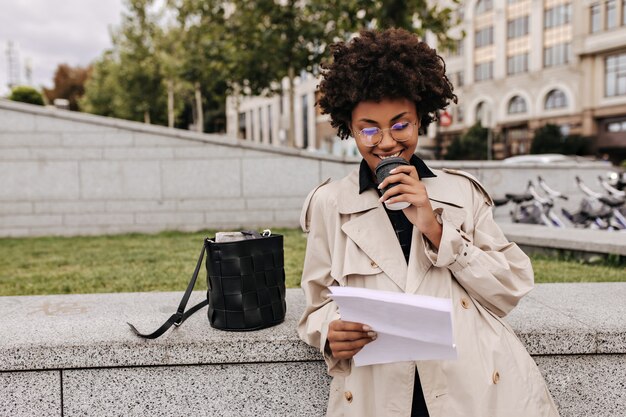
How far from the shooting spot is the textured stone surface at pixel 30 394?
7.73 feet

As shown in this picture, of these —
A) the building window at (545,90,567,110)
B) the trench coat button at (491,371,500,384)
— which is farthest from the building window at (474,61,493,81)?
the trench coat button at (491,371,500,384)

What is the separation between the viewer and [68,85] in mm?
61000

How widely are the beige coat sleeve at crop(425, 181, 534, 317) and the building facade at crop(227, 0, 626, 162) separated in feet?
94.9

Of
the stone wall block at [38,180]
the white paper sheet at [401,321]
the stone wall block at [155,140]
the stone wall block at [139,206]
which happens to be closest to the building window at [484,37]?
the stone wall block at [155,140]

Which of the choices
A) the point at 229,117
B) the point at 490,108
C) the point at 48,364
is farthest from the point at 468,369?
the point at 229,117

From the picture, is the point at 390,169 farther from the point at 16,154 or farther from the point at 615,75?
the point at 615,75

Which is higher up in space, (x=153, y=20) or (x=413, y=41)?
(x=153, y=20)

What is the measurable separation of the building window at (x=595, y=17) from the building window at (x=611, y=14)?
70cm

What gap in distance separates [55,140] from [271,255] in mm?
8046

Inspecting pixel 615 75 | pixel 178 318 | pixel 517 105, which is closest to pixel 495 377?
pixel 178 318

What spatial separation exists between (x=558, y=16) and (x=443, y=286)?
145 ft

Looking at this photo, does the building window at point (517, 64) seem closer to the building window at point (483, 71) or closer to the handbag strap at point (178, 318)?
the building window at point (483, 71)

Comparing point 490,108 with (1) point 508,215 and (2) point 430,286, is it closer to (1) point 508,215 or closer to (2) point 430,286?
(1) point 508,215

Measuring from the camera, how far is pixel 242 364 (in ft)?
7.84
